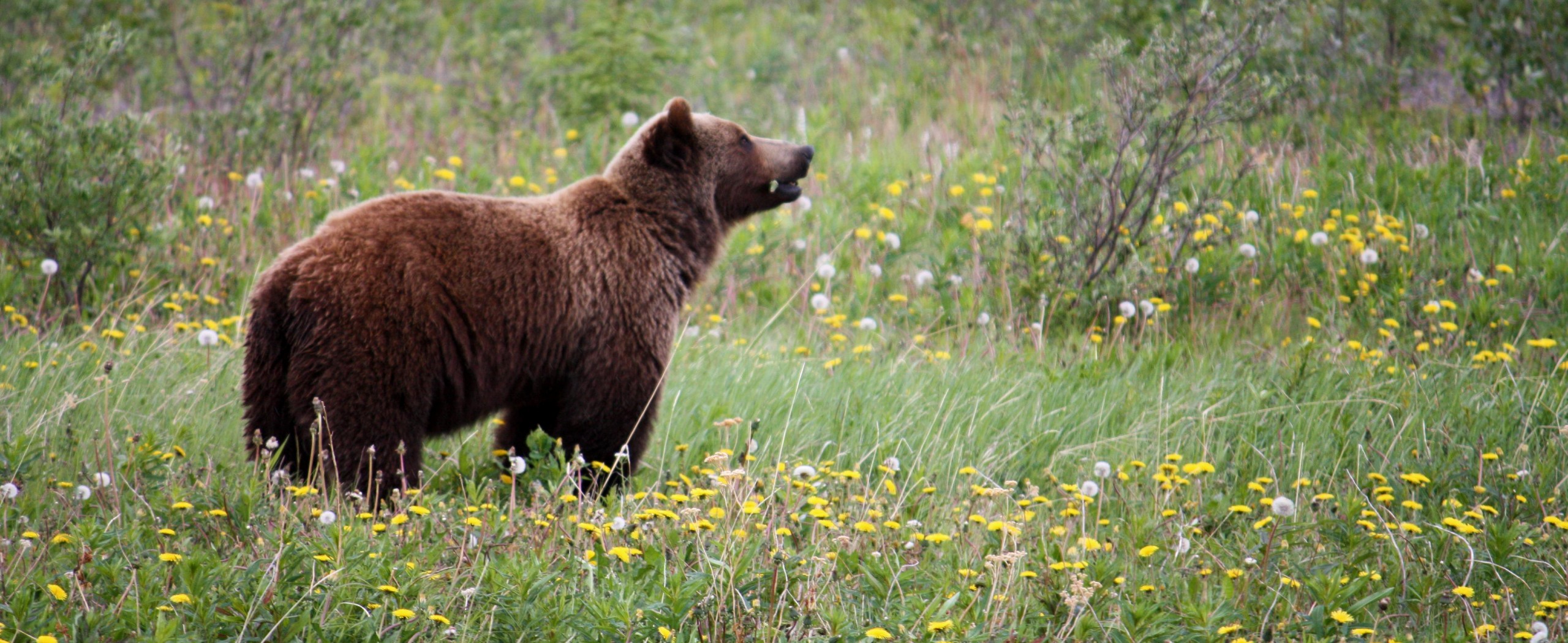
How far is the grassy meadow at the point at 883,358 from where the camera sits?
3.63 m

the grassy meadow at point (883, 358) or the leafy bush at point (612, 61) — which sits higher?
the leafy bush at point (612, 61)

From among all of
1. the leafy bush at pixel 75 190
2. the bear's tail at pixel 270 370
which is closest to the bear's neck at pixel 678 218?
the bear's tail at pixel 270 370

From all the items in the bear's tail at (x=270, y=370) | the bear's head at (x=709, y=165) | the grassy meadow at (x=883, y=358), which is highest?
Result: the bear's head at (x=709, y=165)

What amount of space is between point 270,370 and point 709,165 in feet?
6.97

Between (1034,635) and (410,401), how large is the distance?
7.53 feet

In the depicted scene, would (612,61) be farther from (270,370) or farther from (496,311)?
(270,370)

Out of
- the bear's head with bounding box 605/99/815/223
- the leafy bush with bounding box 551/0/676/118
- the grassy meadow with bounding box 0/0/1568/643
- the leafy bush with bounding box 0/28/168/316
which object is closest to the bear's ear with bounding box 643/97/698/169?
the bear's head with bounding box 605/99/815/223

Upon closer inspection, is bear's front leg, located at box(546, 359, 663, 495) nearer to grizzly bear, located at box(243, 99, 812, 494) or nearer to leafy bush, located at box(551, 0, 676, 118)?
grizzly bear, located at box(243, 99, 812, 494)

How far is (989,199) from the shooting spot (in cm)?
912

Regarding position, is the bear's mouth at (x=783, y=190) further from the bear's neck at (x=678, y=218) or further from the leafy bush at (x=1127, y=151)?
the leafy bush at (x=1127, y=151)

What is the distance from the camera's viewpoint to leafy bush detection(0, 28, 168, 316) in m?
6.64

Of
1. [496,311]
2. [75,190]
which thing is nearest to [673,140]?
[496,311]

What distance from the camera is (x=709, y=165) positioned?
5.58 metres

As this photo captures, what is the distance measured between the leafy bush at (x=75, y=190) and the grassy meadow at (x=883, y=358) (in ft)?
0.11
